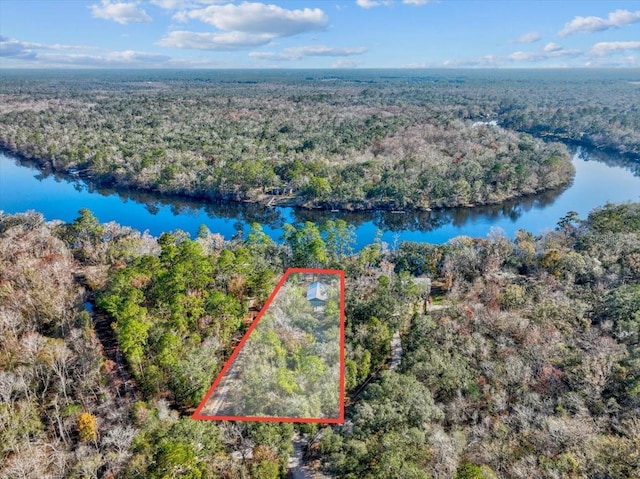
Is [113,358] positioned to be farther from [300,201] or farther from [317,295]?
[300,201]

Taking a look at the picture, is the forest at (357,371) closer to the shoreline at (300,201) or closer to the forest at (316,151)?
the shoreline at (300,201)

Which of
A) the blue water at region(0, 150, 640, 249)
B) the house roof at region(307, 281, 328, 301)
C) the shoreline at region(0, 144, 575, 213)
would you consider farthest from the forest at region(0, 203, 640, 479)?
the shoreline at region(0, 144, 575, 213)

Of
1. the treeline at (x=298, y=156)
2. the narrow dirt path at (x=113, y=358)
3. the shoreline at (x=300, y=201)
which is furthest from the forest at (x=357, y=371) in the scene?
the treeline at (x=298, y=156)

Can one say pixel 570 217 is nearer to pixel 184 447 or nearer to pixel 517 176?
pixel 517 176

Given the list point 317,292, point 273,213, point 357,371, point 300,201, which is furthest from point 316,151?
point 317,292

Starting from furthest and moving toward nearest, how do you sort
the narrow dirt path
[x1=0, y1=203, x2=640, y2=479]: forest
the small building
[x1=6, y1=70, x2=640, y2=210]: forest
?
[x1=6, y1=70, x2=640, y2=210]: forest, the narrow dirt path, [x1=0, y1=203, x2=640, y2=479]: forest, the small building

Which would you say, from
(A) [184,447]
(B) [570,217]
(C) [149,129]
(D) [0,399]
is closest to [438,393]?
(A) [184,447]

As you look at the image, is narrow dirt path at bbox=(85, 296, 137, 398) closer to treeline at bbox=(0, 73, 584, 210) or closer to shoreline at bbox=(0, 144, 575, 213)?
shoreline at bbox=(0, 144, 575, 213)
